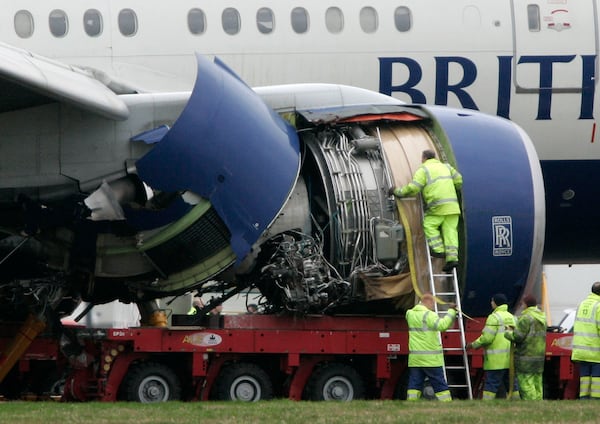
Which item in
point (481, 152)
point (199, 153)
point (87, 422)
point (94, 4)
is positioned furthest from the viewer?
point (94, 4)

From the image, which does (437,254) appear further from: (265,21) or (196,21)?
(196,21)

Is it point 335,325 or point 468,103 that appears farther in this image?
point 468,103

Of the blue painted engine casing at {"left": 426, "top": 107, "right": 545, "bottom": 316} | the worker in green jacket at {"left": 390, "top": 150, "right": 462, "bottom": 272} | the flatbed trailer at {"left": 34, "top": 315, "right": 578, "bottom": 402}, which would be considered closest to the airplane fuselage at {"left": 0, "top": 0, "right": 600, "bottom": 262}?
the blue painted engine casing at {"left": 426, "top": 107, "right": 545, "bottom": 316}

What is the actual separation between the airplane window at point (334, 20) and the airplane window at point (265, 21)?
2.55 feet

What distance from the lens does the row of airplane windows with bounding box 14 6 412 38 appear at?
20.0 metres

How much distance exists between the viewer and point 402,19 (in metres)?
20.5

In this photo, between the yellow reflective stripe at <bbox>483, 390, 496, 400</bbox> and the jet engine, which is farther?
the yellow reflective stripe at <bbox>483, 390, 496, 400</bbox>

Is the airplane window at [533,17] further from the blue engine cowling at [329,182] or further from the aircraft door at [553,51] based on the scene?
the blue engine cowling at [329,182]

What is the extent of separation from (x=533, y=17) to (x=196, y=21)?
4737 millimetres

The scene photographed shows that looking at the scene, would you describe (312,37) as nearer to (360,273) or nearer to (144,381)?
(360,273)

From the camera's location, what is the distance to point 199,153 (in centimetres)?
1591

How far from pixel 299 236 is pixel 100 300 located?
2.85 metres

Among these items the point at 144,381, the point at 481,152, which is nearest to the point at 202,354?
the point at 144,381

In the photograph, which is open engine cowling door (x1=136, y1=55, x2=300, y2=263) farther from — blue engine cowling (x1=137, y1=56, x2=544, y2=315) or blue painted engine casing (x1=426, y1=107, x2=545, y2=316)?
blue painted engine casing (x1=426, y1=107, x2=545, y2=316)
